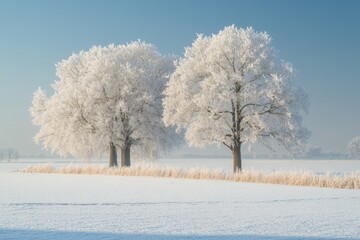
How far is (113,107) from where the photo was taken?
134ft

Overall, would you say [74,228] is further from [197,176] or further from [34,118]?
[34,118]

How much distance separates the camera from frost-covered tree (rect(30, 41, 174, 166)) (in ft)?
133

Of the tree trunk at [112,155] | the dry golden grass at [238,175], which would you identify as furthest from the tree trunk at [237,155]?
the tree trunk at [112,155]

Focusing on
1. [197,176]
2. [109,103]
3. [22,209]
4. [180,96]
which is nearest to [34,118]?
[109,103]

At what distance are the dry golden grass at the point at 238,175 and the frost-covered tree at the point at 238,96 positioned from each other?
4.02m

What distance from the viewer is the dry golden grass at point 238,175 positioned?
2366 centimetres

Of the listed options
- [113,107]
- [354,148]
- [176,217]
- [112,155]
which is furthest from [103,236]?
[354,148]

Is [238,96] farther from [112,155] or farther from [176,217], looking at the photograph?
[176,217]

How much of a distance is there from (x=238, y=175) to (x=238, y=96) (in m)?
7.70

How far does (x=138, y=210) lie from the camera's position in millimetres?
11984

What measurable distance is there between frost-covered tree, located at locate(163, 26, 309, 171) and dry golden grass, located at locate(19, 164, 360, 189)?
4015mm

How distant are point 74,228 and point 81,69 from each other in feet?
121

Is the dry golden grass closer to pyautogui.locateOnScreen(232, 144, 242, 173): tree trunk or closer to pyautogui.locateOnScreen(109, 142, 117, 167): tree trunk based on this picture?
pyautogui.locateOnScreen(232, 144, 242, 173): tree trunk

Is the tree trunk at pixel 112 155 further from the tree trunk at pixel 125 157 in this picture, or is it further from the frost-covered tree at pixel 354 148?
the frost-covered tree at pixel 354 148
